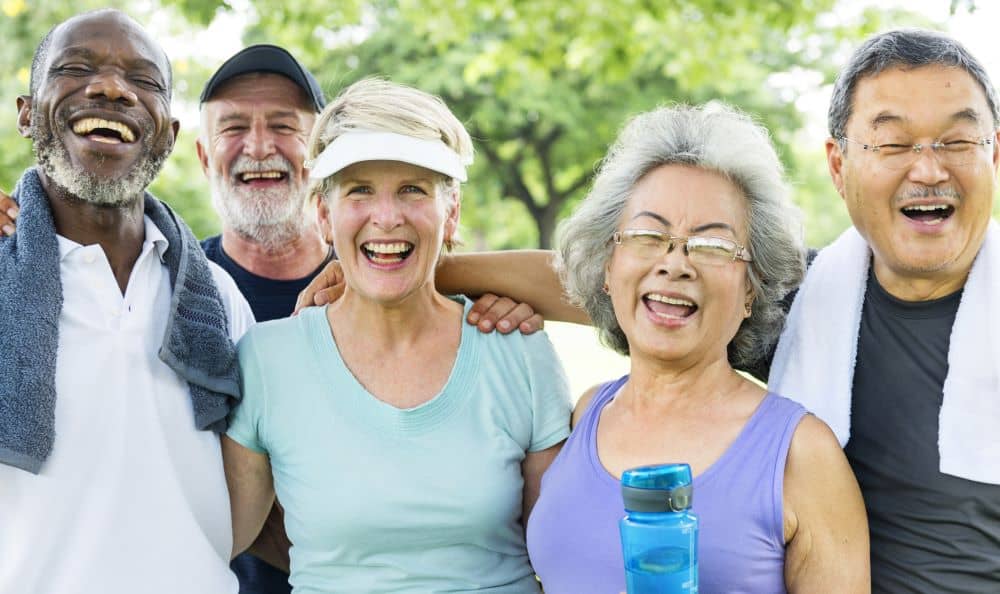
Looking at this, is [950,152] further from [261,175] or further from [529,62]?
[529,62]

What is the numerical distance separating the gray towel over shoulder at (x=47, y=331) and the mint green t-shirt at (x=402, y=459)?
0.12m

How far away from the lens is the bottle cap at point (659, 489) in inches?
75.0

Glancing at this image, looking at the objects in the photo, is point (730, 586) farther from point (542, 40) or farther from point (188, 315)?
point (542, 40)

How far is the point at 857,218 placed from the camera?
2600mm

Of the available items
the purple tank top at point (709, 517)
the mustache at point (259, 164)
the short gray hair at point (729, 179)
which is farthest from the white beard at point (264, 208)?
the purple tank top at point (709, 517)

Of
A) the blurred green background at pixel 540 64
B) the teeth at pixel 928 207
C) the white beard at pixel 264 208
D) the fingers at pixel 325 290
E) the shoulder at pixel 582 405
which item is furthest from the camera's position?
the blurred green background at pixel 540 64

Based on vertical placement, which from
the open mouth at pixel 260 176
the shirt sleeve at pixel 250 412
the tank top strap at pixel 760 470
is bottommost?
the tank top strap at pixel 760 470

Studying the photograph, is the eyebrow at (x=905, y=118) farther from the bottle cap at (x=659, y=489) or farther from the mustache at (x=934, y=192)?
the bottle cap at (x=659, y=489)

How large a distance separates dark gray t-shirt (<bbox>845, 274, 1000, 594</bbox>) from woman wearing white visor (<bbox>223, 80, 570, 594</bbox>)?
798 mm

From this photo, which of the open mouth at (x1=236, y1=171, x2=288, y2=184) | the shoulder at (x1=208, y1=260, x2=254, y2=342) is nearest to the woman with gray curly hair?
the shoulder at (x1=208, y1=260, x2=254, y2=342)

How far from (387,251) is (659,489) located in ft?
3.59

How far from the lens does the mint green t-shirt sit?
8.36 feet

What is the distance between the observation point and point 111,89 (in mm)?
2658

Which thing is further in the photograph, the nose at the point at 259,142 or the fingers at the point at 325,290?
the nose at the point at 259,142
